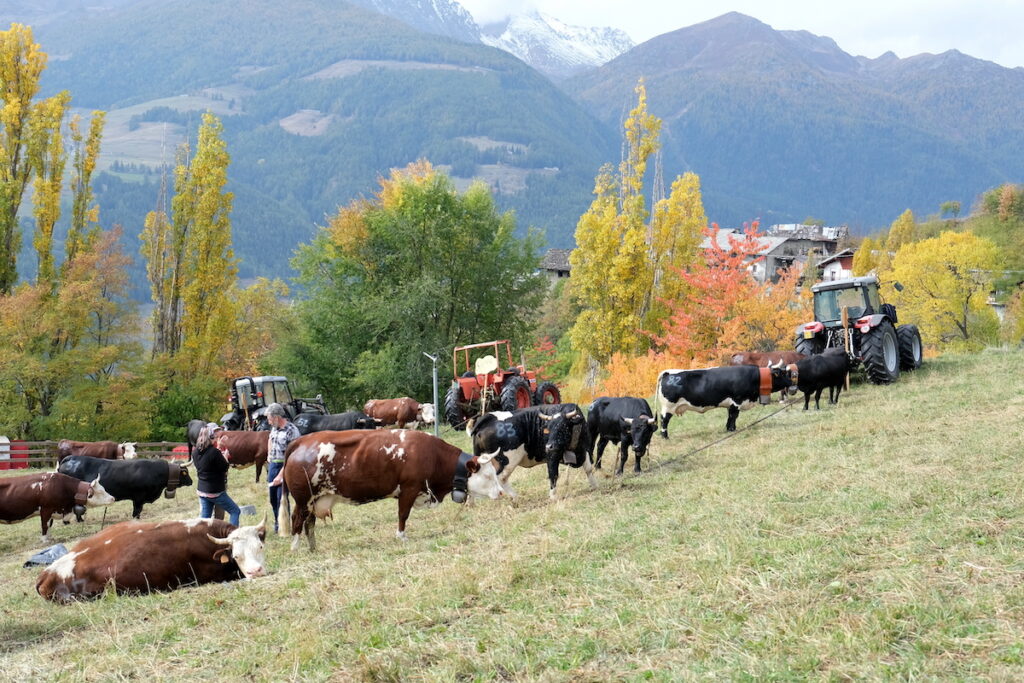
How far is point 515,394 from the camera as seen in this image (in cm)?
1986

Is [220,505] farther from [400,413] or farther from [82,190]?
[82,190]

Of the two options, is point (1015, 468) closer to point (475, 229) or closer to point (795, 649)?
point (795, 649)

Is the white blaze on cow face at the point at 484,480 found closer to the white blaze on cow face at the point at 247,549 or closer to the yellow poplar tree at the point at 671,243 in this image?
the white blaze on cow face at the point at 247,549

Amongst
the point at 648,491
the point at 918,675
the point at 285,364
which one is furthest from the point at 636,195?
the point at 918,675

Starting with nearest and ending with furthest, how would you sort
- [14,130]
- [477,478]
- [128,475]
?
[477,478], [128,475], [14,130]

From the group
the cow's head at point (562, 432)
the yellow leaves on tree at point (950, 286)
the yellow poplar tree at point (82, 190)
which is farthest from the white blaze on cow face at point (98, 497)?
the yellow leaves on tree at point (950, 286)

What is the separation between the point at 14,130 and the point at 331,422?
700 inches

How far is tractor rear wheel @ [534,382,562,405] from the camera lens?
2034 centimetres

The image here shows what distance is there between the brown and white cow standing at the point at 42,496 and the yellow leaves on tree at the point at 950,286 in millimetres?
46969

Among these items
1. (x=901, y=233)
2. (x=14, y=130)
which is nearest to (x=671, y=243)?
(x=14, y=130)

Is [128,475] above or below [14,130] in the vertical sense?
below

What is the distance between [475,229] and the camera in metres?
34.3

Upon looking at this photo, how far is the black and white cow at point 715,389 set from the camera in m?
16.4

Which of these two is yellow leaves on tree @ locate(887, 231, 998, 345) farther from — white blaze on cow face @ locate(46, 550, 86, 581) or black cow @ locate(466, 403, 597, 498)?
white blaze on cow face @ locate(46, 550, 86, 581)
